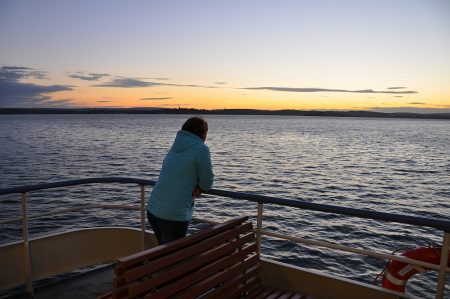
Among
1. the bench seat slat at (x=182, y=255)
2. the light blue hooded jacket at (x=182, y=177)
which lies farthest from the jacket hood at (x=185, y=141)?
the bench seat slat at (x=182, y=255)

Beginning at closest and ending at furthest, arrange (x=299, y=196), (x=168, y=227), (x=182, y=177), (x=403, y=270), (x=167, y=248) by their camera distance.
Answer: (x=167, y=248)
(x=182, y=177)
(x=168, y=227)
(x=403, y=270)
(x=299, y=196)

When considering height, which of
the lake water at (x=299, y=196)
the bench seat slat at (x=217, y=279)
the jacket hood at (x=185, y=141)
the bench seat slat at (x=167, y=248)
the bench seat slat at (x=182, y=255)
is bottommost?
the lake water at (x=299, y=196)

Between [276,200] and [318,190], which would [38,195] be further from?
[276,200]

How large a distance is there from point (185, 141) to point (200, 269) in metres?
0.96

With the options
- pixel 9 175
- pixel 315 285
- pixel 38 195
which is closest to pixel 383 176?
pixel 38 195

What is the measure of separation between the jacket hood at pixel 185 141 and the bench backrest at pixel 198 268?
66cm

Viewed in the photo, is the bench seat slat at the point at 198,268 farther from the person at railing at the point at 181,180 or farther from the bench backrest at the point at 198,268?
the person at railing at the point at 181,180

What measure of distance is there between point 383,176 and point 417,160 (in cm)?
1433

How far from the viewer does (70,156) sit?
3838 centimetres

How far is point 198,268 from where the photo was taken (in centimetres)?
272

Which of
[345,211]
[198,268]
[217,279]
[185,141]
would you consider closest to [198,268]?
[198,268]

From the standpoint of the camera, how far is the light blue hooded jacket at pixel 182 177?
10.0 feet

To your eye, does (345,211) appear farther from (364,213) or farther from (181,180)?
(181,180)

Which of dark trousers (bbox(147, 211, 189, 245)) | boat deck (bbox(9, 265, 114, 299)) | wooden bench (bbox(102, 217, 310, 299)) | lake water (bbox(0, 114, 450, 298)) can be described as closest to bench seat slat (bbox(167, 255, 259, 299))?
wooden bench (bbox(102, 217, 310, 299))
